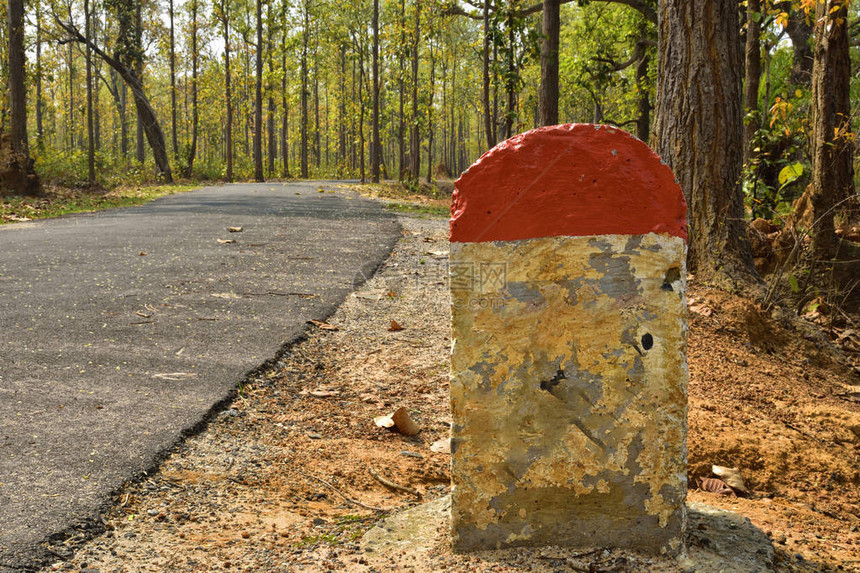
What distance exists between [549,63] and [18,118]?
11.7 meters

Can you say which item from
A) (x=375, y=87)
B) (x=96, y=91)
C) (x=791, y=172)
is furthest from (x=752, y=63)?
(x=96, y=91)

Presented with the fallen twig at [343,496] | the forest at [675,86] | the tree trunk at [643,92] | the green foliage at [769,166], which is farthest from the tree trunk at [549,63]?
the fallen twig at [343,496]

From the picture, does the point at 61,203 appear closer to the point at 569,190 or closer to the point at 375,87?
the point at 375,87

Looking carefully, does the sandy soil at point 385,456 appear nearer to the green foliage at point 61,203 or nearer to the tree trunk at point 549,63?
the tree trunk at point 549,63

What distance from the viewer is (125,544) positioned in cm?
226

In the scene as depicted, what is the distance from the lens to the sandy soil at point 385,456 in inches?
87.0

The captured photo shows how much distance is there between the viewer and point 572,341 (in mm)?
2107

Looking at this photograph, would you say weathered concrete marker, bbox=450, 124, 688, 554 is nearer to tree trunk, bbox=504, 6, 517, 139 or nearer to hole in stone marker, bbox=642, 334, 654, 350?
hole in stone marker, bbox=642, 334, 654, 350

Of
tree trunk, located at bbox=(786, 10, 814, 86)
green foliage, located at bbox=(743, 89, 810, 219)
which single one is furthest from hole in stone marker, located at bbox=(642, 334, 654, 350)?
tree trunk, located at bbox=(786, 10, 814, 86)

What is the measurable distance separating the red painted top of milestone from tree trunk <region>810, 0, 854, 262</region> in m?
5.60

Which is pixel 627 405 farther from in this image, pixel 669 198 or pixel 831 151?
pixel 831 151

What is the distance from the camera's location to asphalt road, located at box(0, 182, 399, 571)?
2658mm

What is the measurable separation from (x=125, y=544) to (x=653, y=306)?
1836 millimetres

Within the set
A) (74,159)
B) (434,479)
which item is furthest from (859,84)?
(74,159)
